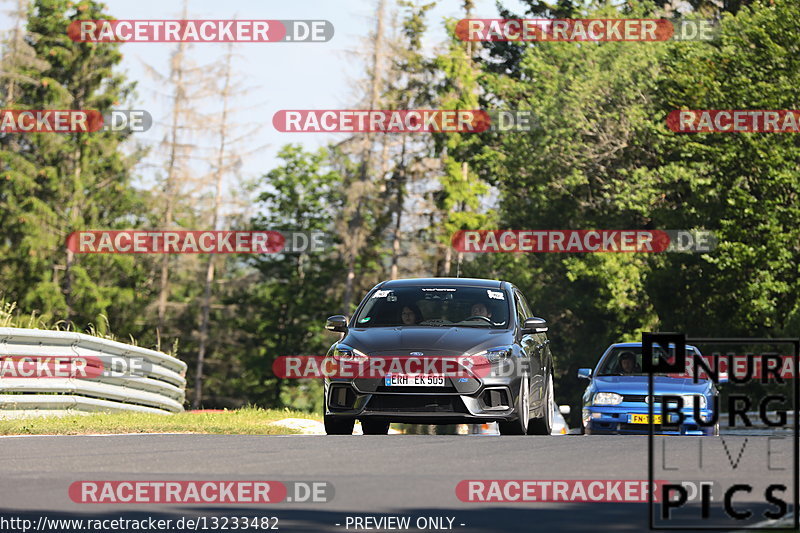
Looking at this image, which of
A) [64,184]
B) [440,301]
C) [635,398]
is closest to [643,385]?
[635,398]

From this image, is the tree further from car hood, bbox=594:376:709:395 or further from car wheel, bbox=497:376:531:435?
car wheel, bbox=497:376:531:435

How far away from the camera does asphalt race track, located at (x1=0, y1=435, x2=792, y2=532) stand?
800 cm

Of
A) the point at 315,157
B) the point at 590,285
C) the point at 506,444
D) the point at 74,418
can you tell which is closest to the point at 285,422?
the point at 74,418

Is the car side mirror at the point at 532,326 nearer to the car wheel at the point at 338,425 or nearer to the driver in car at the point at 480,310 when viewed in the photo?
the driver in car at the point at 480,310

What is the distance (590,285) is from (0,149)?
2743 centimetres

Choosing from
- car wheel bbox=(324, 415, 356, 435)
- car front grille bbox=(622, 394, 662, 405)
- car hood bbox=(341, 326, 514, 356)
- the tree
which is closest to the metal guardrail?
car wheel bbox=(324, 415, 356, 435)

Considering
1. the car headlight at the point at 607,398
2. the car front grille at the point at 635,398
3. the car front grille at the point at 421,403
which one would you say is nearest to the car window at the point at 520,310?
the car front grille at the point at 421,403

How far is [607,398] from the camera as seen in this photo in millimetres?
18172

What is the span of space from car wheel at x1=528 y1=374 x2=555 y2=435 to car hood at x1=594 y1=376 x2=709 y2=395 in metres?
1.73

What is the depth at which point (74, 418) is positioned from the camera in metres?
16.7

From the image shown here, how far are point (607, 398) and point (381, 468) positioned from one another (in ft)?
27.7

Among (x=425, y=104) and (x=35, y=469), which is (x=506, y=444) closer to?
(x=35, y=469)

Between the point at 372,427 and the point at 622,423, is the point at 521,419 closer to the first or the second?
the point at 372,427

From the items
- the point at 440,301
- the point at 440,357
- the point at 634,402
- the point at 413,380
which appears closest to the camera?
the point at 413,380
